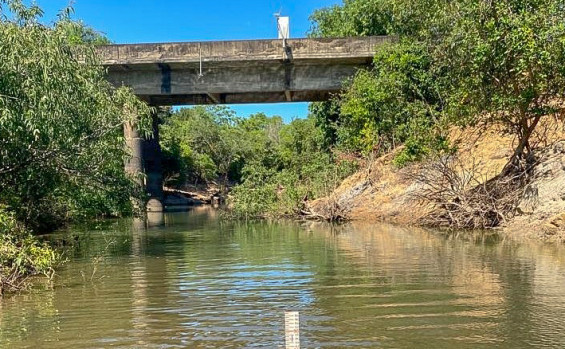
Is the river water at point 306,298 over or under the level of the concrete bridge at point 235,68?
under

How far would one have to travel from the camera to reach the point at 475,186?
18062mm

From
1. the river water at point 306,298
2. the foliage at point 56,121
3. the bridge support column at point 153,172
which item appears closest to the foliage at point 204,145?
the bridge support column at point 153,172

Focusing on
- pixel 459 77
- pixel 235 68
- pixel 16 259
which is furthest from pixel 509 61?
pixel 235 68

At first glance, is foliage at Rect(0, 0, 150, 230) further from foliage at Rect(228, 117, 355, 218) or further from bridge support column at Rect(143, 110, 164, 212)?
bridge support column at Rect(143, 110, 164, 212)

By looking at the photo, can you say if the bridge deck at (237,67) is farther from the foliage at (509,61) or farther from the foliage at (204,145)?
the foliage at (204,145)

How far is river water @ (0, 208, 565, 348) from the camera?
6312mm

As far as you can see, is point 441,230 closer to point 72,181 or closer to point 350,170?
point 350,170

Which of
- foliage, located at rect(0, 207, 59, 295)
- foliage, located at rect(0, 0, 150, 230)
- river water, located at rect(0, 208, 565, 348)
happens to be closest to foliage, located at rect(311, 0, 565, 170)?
river water, located at rect(0, 208, 565, 348)

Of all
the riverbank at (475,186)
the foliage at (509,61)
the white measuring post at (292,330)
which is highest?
the foliage at (509,61)

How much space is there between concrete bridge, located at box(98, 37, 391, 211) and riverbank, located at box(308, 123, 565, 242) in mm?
5072

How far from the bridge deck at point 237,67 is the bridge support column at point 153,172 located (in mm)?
3866

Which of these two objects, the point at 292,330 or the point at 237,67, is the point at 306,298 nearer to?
the point at 292,330

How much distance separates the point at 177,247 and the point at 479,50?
31.0 ft

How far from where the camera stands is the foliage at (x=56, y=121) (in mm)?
9781
